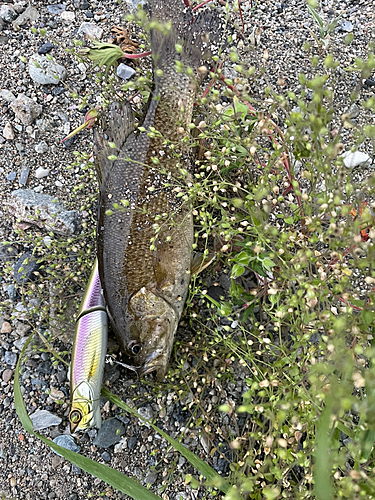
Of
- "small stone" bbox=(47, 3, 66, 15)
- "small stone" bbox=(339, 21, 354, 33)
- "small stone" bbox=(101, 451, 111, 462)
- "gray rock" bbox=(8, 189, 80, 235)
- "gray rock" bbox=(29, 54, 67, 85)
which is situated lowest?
"small stone" bbox=(101, 451, 111, 462)

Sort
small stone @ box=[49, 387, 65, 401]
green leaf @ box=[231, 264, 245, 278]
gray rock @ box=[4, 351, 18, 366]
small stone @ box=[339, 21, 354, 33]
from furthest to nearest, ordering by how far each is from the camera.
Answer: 1. small stone @ box=[339, 21, 354, 33]
2. gray rock @ box=[4, 351, 18, 366]
3. small stone @ box=[49, 387, 65, 401]
4. green leaf @ box=[231, 264, 245, 278]

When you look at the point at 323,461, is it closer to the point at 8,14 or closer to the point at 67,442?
the point at 67,442

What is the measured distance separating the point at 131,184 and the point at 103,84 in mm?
1281

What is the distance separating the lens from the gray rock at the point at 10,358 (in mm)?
3246

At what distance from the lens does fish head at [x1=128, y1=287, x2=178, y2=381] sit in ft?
9.27

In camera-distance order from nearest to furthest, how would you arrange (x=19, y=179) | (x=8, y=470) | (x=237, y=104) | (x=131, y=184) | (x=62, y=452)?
(x=62, y=452)
(x=237, y=104)
(x=131, y=184)
(x=8, y=470)
(x=19, y=179)

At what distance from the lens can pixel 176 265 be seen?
2.90m

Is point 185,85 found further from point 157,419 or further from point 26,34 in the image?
point 157,419

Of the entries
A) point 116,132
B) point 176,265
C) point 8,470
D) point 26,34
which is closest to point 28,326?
point 8,470

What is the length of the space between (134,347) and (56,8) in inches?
128

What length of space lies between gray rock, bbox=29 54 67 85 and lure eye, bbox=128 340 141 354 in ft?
8.15

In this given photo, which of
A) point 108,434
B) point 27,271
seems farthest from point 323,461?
point 27,271

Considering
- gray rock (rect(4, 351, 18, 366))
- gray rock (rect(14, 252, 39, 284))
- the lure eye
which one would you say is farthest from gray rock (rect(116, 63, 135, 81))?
gray rock (rect(4, 351, 18, 366))

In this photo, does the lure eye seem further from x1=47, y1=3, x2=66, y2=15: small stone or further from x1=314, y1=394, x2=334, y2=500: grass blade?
x1=47, y1=3, x2=66, y2=15: small stone
